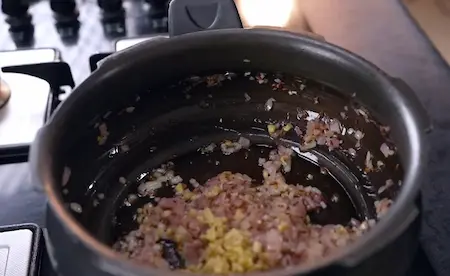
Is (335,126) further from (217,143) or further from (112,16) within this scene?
(112,16)

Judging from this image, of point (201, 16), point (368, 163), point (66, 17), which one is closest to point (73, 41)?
point (66, 17)

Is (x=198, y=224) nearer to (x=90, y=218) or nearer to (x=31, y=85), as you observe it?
(x=90, y=218)

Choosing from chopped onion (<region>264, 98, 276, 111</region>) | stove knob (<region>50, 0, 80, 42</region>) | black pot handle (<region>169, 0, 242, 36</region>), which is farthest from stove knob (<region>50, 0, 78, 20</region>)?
chopped onion (<region>264, 98, 276, 111</region>)

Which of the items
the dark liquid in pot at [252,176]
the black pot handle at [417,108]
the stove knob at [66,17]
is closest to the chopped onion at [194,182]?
the dark liquid in pot at [252,176]

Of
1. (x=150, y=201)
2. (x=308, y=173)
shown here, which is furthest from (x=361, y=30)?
(x=150, y=201)

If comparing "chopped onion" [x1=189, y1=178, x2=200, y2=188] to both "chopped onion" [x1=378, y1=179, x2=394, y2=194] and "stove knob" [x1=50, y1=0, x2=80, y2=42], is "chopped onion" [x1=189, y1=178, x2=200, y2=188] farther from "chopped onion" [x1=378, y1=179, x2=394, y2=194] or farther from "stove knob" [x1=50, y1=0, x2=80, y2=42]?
"stove knob" [x1=50, y1=0, x2=80, y2=42]

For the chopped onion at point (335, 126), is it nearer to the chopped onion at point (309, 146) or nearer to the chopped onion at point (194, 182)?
the chopped onion at point (309, 146)
